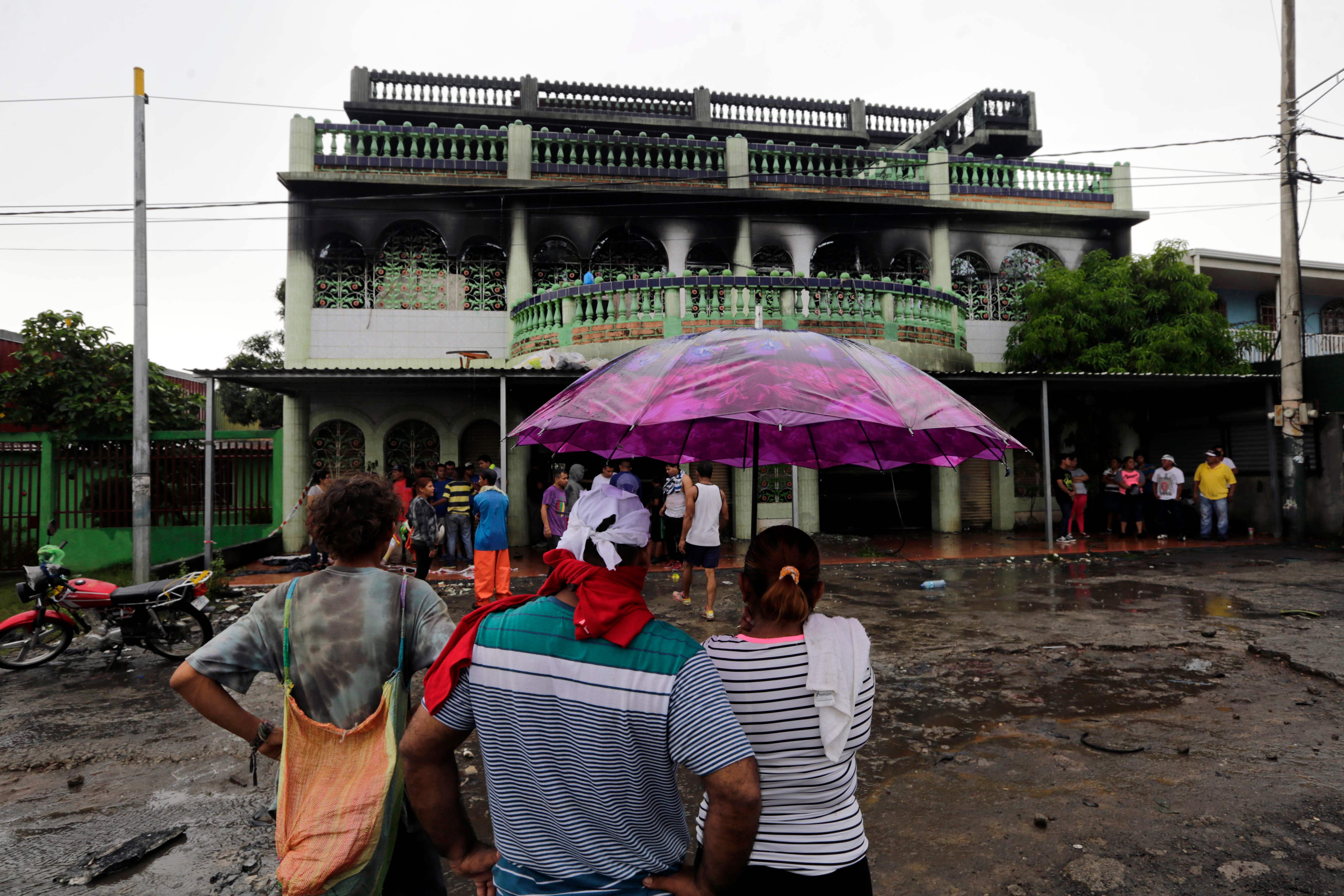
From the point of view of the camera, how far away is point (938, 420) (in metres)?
2.47

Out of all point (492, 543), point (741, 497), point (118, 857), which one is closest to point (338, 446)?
point (492, 543)

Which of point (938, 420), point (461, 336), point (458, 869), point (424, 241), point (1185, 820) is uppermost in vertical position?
point (424, 241)

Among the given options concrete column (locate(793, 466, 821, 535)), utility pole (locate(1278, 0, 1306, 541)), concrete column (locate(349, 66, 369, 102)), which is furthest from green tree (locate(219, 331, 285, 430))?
utility pole (locate(1278, 0, 1306, 541))

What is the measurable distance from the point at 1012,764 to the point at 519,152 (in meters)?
13.9

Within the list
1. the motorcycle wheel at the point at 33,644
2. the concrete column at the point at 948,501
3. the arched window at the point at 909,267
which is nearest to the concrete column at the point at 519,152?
the arched window at the point at 909,267

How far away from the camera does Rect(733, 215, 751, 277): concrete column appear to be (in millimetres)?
15500

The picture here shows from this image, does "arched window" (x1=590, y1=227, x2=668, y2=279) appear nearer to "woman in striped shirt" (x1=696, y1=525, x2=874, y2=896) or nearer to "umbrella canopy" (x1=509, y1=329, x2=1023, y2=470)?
"umbrella canopy" (x1=509, y1=329, x2=1023, y2=470)

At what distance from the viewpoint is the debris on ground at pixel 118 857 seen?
331 cm

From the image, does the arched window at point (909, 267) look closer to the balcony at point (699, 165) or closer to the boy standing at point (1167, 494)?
the balcony at point (699, 165)

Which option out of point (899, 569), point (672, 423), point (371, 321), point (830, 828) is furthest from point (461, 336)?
point (830, 828)

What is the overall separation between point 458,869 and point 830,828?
90 cm

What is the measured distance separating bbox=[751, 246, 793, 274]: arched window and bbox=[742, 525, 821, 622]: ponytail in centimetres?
1464

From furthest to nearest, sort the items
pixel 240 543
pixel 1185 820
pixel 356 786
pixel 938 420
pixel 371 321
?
pixel 371 321 < pixel 240 543 < pixel 1185 820 < pixel 938 420 < pixel 356 786

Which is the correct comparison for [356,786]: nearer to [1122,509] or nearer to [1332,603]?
[1332,603]
